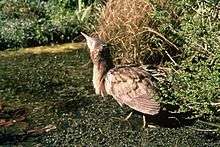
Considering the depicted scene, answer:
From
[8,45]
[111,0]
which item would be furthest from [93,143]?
[8,45]

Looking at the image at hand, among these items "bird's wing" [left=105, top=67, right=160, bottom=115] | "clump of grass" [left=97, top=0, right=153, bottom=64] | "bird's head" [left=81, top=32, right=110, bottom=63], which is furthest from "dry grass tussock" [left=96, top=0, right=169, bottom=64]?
"bird's wing" [left=105, top=67, right=160, bottom=115]

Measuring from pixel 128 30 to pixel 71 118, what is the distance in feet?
5.79

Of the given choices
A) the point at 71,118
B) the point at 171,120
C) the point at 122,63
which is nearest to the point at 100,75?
the point at 71,118

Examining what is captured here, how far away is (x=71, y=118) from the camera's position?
5.65 meters

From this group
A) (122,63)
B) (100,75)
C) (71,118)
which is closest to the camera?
(71,118)

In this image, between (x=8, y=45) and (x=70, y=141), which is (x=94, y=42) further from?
(x=8, y=45)

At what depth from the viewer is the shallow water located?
5.05 metres

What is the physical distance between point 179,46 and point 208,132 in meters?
1.48

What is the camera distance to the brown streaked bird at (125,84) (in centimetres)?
513

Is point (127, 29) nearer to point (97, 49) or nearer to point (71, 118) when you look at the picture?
point (97, 49)

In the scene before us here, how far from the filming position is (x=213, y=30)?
15.4 feet

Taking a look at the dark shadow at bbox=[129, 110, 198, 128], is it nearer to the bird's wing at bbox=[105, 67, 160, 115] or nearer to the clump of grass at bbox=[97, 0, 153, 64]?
the bird's wing at bbox=[105, 67, 160, 115]

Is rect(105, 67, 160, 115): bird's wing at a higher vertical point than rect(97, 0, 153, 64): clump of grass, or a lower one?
lower

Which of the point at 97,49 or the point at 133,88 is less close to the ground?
the point at 97,49
